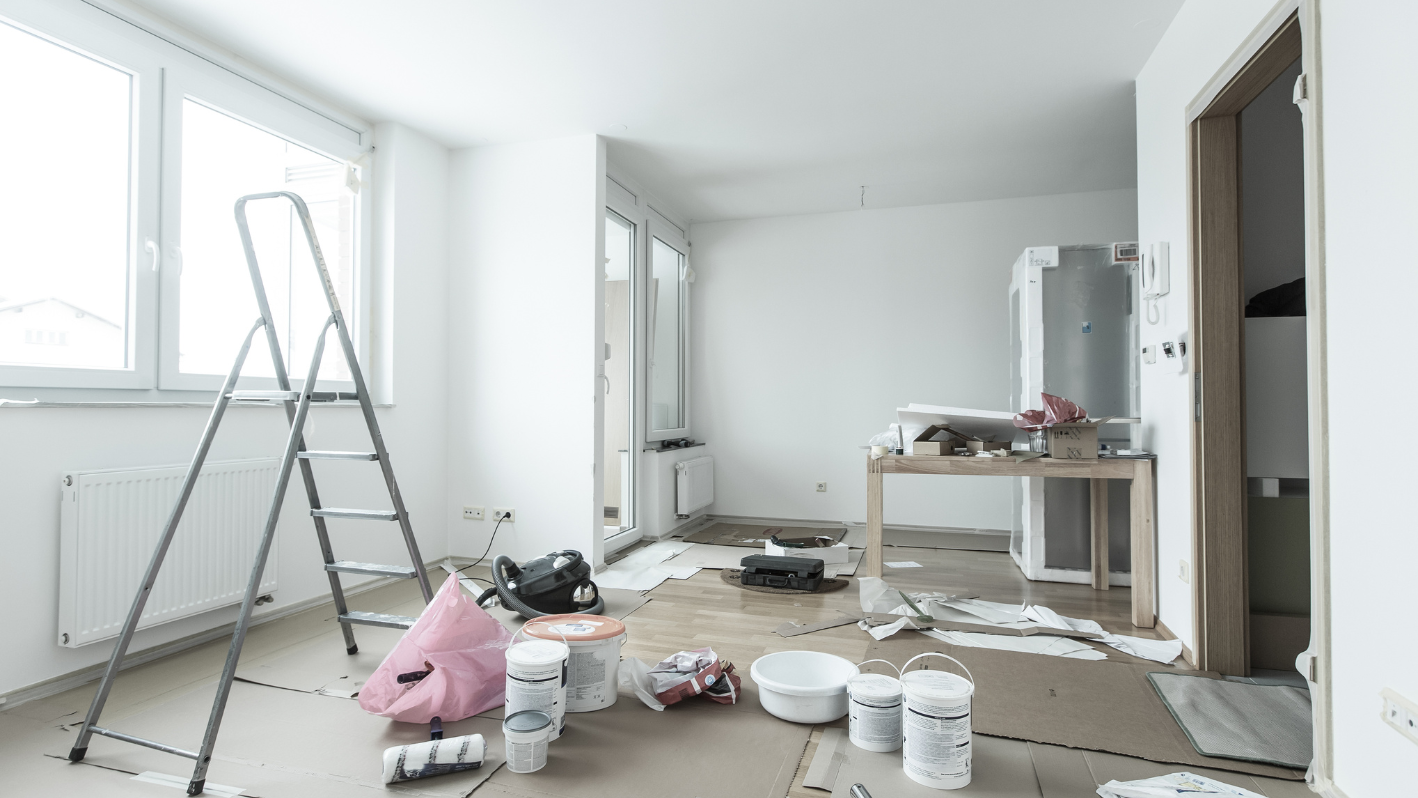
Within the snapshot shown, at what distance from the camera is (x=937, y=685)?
1.67m

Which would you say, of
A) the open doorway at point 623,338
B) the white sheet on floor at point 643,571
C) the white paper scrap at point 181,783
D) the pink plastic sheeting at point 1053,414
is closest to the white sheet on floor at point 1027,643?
the pink plastic sheeting at point 1053,414

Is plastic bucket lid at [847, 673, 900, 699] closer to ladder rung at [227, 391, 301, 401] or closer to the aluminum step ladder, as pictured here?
the aluminum step ladder

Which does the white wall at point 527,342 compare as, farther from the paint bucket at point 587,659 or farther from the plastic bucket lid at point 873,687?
the plastic bucket lid at point 873,687

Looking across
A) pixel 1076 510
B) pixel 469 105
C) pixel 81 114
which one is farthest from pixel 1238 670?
pixel 81 114

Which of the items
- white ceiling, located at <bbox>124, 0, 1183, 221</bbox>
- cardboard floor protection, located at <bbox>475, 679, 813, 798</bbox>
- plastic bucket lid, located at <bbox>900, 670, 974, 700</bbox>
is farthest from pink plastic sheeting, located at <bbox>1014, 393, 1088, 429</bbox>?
cardboard floor protection, located at <bbox>475, 679, 813, 798</bbox>

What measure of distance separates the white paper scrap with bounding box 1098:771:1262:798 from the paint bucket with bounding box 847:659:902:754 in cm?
47

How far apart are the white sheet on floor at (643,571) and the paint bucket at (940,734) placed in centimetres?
205

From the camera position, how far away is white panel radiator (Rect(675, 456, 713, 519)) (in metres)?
5.10

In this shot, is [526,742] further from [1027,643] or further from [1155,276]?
[1155,276]

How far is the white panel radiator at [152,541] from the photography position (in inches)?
89.0

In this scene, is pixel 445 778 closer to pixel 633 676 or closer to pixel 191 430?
pixel 633 676

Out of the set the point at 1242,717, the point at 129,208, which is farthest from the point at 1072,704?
the point at 129,208

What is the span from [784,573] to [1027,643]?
1201 millimetres

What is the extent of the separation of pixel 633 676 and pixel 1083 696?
1.39 m
